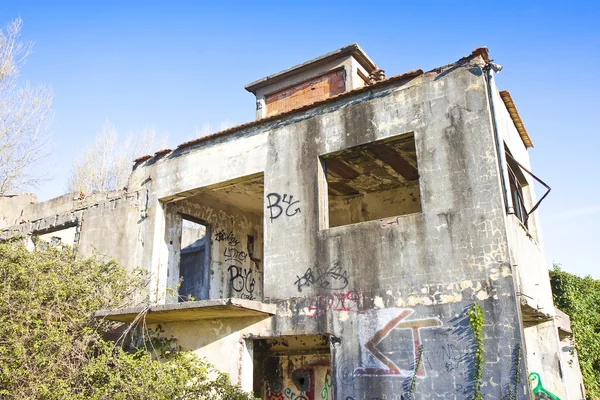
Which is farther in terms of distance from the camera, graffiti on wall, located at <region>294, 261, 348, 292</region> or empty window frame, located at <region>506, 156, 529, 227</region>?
empty window frame, located at <region>506, 156, 529, 227</region>

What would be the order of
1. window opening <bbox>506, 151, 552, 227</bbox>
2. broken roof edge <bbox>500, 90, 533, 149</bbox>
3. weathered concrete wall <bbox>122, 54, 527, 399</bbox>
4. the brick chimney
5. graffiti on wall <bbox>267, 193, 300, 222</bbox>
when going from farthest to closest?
the brick chimney, window opening <bbox>506, 151, 552, 227</bbox>, broken roof edge <bbox>500, 90, 533, 149</bbox>, graffiti on wall <bbox>267, 193, 300, 222</bbox>, weathered concrete wall <bbox>122, 54, 527, 399</bbox>

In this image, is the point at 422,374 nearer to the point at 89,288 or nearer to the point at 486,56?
the point at 486,56

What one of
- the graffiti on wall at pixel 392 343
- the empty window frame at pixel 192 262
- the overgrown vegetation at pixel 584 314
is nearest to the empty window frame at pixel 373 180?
the graffiti on wall at pixel 392 343

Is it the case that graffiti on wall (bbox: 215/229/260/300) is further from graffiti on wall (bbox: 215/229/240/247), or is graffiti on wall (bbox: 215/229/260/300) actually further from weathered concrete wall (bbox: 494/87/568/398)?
weathered concrete wall (bbox: 494/87/568/398)

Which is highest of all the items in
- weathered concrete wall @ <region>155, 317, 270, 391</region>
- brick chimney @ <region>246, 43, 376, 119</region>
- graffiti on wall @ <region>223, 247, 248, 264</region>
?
brick chimney @ <region>246, 43, 376, 119</region>

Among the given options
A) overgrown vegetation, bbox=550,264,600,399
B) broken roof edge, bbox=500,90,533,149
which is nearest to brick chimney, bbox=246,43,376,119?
broken roof edge, bbox=500,90,533,149

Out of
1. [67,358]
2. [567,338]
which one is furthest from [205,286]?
[567,338]

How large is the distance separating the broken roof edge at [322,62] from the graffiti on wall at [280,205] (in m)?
5.73

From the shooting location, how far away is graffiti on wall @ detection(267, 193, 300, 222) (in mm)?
9055

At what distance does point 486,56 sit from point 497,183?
2.06 metres

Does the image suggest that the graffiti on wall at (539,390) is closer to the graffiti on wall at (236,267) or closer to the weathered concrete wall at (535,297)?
the weathered concrete wall at (535,297)

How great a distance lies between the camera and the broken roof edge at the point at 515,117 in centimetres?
933

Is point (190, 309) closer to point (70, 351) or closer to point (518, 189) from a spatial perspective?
point (70, 351)

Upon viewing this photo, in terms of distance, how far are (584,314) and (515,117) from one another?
656cm
